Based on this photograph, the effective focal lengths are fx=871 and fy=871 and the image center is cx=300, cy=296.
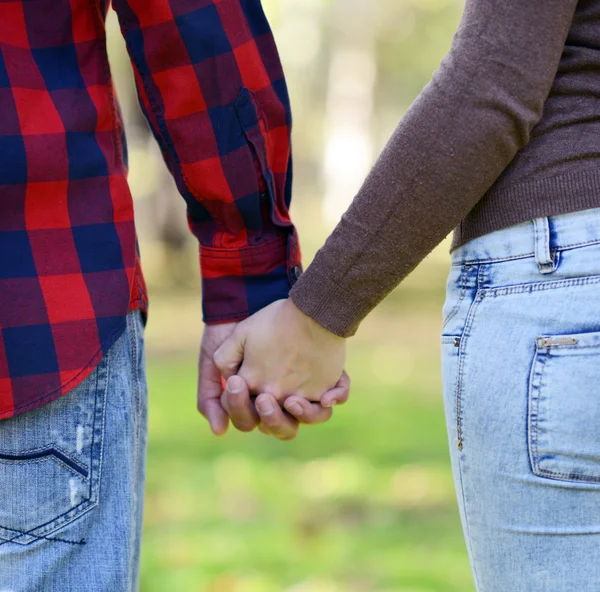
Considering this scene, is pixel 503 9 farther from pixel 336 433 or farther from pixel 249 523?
pixel 336 433

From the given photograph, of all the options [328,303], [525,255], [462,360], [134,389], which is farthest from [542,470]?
[134,389]

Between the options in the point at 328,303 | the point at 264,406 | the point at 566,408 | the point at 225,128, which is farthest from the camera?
the point at 264,406

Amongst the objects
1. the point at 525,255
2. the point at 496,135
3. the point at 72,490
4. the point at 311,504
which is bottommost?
the point at 311,504

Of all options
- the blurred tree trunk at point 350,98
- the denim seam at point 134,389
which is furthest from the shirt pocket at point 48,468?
the blurred tree trunk at point 350,98

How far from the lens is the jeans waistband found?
3.89ft

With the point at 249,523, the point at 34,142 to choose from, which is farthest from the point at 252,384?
the point at 249,523

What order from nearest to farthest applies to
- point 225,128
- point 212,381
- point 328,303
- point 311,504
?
point 328,303 → point 225,128 → point 212,381 → point 311,504

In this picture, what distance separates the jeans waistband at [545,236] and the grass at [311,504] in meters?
2.22

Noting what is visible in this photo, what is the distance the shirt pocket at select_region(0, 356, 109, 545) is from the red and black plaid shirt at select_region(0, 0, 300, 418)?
0.13ft

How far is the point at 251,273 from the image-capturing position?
68.0 inches

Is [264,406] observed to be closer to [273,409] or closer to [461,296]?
[273,409]

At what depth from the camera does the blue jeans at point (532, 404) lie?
1.15 m

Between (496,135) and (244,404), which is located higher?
(496,135)

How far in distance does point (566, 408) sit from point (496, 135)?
1.25 ft
